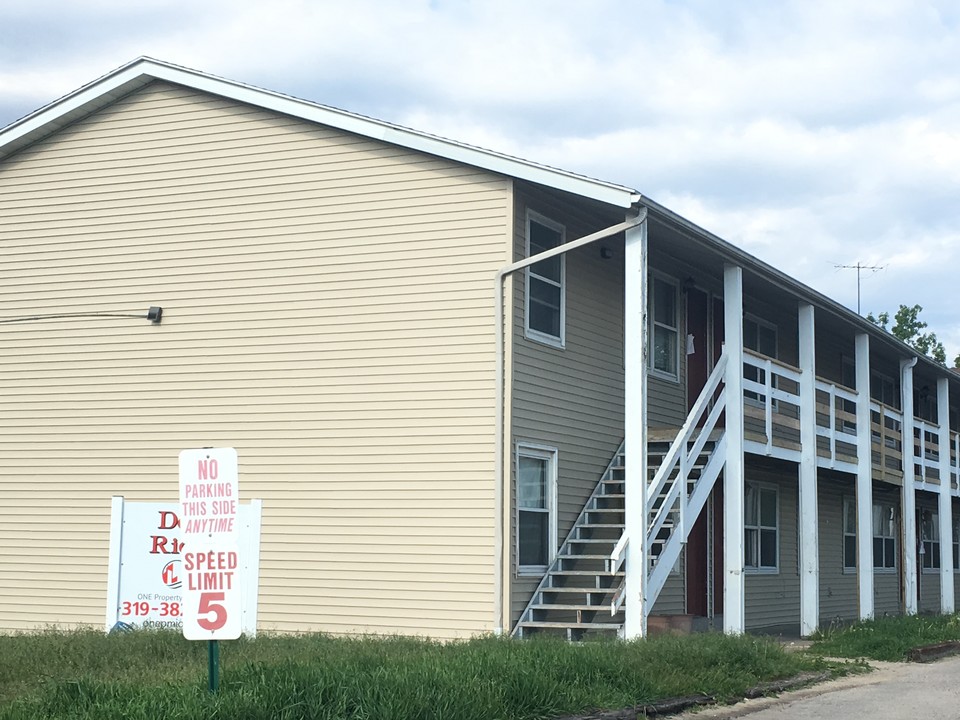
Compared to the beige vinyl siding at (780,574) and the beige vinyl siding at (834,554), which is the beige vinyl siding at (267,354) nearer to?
the beige vinyl siding at (780,574)

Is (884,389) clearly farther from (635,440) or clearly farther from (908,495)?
(635,440)

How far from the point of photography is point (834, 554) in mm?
27047

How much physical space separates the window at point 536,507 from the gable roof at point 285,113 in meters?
3.30

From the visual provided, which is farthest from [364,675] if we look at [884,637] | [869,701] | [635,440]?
[884,637]

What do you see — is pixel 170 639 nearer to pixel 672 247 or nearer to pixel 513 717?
pixel 513 717

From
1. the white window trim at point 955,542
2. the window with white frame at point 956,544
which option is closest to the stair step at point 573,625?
the white window trim at point 955,542

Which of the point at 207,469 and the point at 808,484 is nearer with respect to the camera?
the point at 207,469

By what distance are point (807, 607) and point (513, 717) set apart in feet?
36.6

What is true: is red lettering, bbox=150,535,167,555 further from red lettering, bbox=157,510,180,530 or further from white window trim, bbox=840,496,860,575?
white window trim, bbox=840,496,860,575

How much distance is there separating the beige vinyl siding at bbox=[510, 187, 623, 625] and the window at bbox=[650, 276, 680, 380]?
99 centimetres

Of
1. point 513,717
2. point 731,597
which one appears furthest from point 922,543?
point 513,717

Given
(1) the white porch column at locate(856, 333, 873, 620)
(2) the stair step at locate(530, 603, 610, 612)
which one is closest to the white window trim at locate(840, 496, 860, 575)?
(1) the white porch column at locate(856, 333, 873, 620)

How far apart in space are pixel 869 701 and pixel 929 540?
846 inches

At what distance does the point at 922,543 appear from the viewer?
3155cm
